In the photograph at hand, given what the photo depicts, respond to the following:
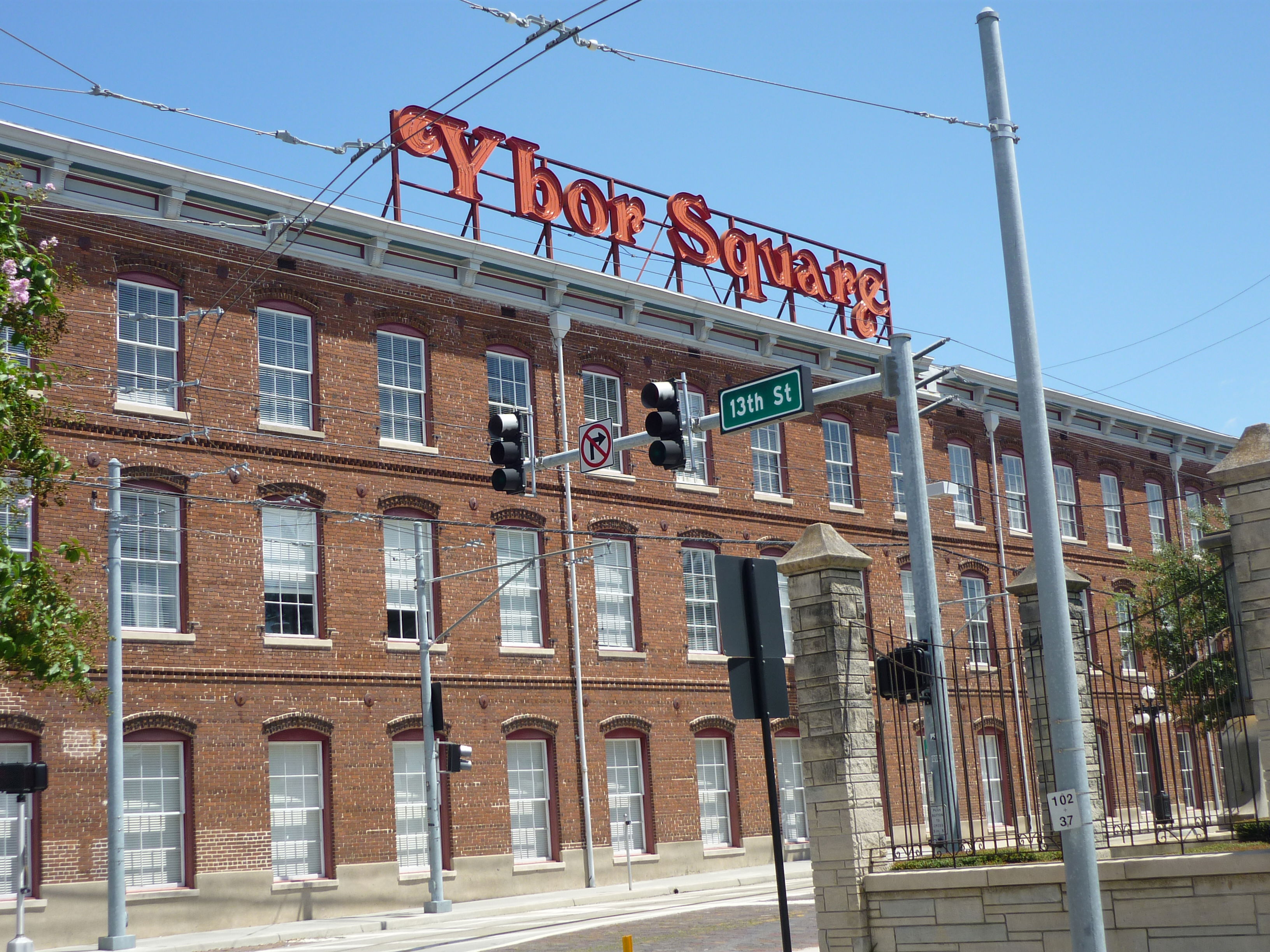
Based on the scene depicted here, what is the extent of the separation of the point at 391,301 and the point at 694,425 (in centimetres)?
1419

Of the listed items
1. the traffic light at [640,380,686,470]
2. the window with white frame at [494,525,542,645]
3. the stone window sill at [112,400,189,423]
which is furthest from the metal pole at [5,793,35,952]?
the window with white frame at [494,525,542,645]

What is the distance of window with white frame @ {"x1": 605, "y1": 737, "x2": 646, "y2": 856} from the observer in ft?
103

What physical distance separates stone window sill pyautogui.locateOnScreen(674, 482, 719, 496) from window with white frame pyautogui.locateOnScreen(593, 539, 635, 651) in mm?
2128

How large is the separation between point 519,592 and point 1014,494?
19673 millimetres

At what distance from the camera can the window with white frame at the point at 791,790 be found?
34906mm

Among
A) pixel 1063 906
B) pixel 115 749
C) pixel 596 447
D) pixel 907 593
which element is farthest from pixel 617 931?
pixel 907 593

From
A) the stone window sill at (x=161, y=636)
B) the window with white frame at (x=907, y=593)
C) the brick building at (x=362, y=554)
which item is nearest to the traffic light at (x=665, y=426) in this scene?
the brick building at (x=362, y=554)

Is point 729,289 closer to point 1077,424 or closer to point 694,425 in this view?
point 1077,424

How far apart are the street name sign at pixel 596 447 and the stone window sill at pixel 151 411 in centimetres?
1111

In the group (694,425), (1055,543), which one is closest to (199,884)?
(694,425)

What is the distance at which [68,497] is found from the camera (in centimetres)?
2464

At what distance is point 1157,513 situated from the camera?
162ft

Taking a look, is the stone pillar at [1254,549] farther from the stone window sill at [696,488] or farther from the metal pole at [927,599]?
the stone window sill at [696,488]

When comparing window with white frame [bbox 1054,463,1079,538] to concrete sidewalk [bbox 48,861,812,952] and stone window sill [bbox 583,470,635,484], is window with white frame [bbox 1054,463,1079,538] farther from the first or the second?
concrete sidewalk [bbox 48,861,812,952]
